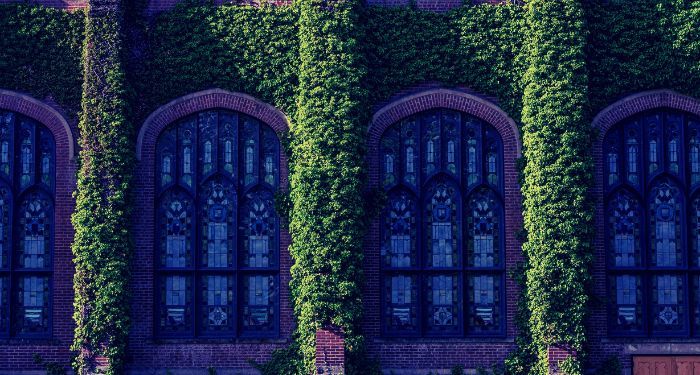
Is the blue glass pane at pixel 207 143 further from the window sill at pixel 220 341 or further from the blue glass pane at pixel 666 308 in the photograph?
the blue glass pane at pixel 666 308

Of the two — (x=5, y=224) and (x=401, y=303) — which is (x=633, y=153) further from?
(x=5, y=224)

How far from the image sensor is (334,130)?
61.6ft

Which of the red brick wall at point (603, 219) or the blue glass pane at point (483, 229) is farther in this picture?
the blue glass pane at point (483, 229)

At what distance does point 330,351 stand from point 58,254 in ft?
19.3

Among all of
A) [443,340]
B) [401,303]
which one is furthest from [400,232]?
[443,340]

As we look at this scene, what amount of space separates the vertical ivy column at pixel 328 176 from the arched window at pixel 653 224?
17.3ft

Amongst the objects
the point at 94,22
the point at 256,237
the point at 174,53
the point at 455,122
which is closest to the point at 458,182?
the point at 455,122

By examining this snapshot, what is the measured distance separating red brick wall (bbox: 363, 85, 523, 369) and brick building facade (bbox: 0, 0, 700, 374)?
0.02 m

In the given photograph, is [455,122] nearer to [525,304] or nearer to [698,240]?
[525,304]

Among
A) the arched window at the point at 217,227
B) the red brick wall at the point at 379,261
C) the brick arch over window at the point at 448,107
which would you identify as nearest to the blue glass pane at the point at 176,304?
the arched window at the point at 217,227

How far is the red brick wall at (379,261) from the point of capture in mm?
19016

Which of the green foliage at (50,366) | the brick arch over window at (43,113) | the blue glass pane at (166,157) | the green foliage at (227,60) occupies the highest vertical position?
the green foliage at (227,60)

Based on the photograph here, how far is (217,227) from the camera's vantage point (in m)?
19.5

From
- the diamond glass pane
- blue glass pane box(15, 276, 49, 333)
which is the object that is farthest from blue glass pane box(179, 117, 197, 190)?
blue glass pane box(15, 276, 49, 333)
